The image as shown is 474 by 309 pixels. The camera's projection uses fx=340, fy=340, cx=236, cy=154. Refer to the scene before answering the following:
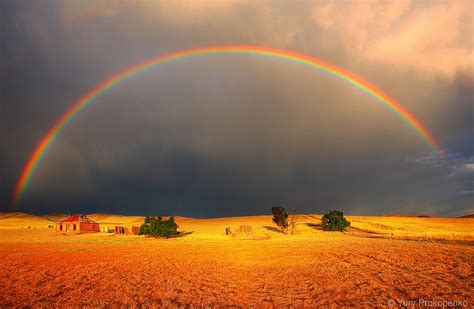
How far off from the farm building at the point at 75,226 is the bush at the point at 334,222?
46361mm

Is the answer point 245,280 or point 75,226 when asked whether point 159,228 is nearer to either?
point 75,226

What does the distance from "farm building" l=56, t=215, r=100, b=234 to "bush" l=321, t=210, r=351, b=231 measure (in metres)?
46.4

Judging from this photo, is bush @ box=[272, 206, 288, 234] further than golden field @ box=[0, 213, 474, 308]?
Yes

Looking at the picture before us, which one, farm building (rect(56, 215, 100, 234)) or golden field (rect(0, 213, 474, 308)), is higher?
farm building (rect(56, 215, 100, 234))

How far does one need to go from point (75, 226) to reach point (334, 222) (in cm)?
4965

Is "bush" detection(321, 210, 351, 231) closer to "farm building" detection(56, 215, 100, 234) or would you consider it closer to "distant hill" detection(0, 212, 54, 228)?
"farm building" detection(56, 215, 100, 234)

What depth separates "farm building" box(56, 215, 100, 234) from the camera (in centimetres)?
6630

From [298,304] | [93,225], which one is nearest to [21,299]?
[298,304]

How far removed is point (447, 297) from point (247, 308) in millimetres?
7329

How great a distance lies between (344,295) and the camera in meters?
13.2

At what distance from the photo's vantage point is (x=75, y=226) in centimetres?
6688

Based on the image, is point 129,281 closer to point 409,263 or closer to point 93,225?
point 409,263

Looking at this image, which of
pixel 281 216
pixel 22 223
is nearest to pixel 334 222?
pixel 281 216

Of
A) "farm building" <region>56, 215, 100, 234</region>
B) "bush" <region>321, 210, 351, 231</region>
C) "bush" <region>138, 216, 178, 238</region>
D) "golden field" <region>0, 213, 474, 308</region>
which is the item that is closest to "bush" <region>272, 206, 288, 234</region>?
"bush" <region>321, 210, 351, 231</region>
